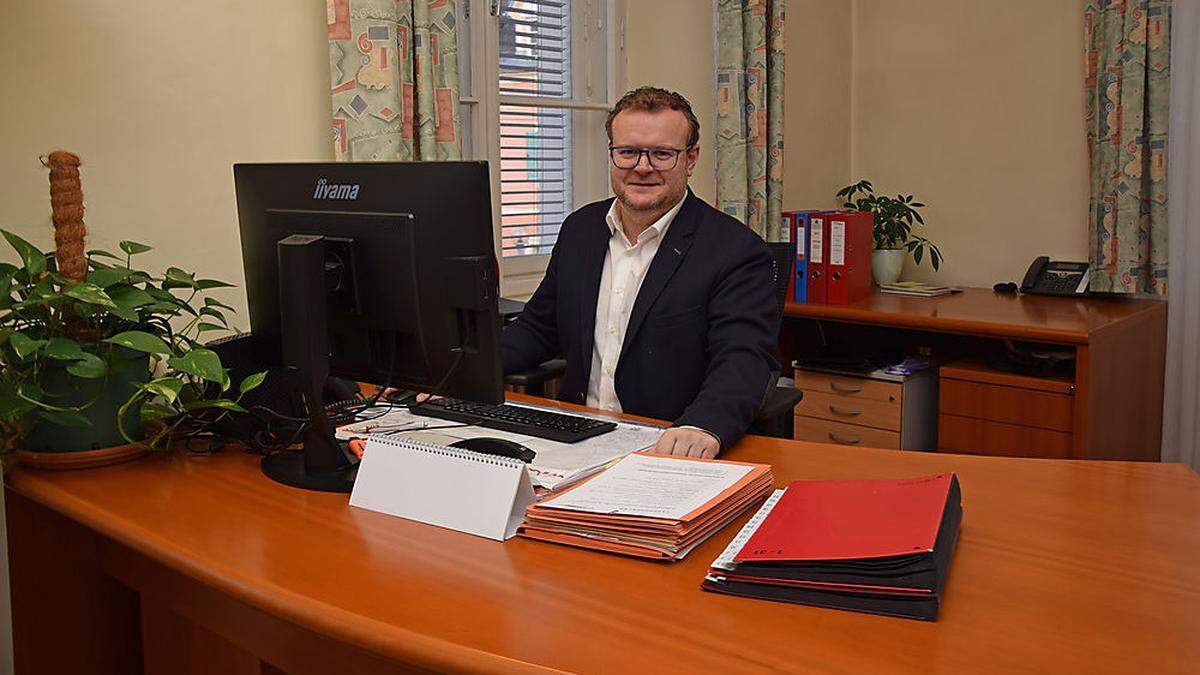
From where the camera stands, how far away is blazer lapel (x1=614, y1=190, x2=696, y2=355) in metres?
2.29

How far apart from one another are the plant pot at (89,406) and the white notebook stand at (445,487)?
1.50 feet

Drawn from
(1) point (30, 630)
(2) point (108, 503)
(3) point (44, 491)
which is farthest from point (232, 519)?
(1) point (30, 630)

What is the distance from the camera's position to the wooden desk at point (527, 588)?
1.06 m

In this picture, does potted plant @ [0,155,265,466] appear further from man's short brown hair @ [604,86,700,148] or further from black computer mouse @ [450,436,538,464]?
man's short brown hair @ [604,86,700,148]

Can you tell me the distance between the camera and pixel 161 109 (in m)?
2.54

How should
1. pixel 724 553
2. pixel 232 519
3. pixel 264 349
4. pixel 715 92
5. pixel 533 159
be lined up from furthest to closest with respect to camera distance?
1. pixel 715 92
2. pixel 533 159
3. pixel 264 349
4. pixel 232 519
5. pixel 724 553

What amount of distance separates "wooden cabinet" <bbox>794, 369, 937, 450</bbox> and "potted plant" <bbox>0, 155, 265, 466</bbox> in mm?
2285

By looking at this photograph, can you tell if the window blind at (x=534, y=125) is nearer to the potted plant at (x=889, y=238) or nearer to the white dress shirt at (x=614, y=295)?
the white dress shirt at (x=614, y=295)

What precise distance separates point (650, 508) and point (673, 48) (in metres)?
2.86

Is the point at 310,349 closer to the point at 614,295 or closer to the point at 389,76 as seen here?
the point at 614,295

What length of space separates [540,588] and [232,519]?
0.50 m

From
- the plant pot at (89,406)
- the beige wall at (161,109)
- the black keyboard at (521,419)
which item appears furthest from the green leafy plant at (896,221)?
the plant pot at (89,406)

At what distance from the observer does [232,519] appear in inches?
57.6

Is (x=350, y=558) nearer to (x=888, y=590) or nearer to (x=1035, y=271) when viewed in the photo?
(x=888, y=590)
